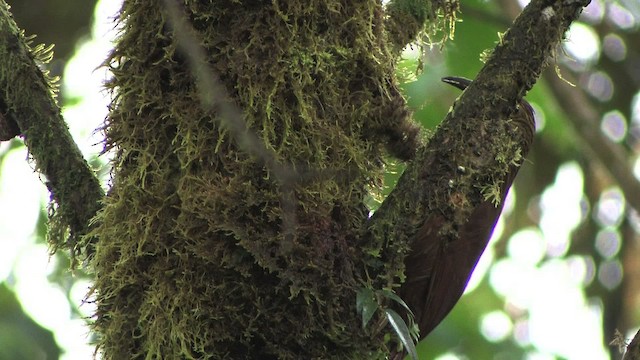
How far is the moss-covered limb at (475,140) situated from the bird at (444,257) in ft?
0.12

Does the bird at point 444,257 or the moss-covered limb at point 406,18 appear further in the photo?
the moss-covered limb at point 406,18

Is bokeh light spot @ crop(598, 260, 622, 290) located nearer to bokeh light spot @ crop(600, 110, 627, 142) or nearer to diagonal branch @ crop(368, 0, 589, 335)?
bokeh light spot @ crop(600, 110, 627, 142)

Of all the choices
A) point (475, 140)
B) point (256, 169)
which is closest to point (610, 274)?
point (475, 140)

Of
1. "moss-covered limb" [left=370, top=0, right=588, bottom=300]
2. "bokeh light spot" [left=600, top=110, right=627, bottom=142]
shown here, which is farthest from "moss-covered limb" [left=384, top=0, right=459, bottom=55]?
"bokeh light spot" [left=600, top=110, right=627, bottom=142]

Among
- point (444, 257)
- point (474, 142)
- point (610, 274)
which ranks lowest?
point (444, 257)

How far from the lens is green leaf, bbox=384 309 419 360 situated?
1.54m

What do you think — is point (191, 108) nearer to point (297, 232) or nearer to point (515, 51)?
point (297, 232)

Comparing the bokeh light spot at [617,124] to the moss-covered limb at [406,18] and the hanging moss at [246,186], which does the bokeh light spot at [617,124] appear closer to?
the moss-covered limb at [406,18]

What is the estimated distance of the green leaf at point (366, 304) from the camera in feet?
4.99

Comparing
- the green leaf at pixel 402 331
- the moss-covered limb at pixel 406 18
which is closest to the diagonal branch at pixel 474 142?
the green leaf at pixel 402 331

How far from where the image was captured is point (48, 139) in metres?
1.87

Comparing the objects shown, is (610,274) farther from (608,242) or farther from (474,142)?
(474,142)

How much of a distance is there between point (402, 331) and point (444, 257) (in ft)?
0.75

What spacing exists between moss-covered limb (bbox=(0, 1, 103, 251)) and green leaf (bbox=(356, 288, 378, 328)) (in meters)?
0.66
